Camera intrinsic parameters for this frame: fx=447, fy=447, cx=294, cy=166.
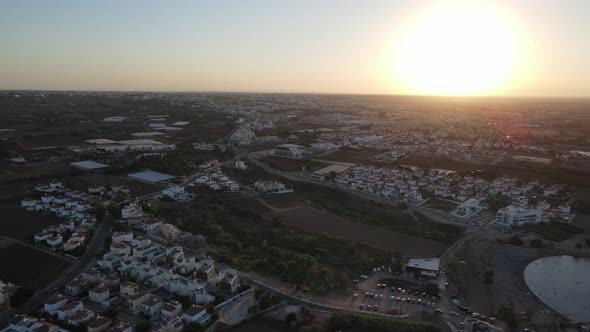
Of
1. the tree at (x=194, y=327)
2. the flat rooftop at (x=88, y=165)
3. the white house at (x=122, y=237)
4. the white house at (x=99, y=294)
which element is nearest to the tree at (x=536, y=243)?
the tree at (x=194, y=327)

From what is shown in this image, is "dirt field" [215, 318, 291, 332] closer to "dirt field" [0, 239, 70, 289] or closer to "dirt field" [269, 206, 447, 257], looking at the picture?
"dirt field" [0, 239, 70, 289]

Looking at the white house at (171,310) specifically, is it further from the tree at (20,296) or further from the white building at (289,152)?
the white building at (289,152)

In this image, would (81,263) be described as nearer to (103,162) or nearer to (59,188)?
(59,188)

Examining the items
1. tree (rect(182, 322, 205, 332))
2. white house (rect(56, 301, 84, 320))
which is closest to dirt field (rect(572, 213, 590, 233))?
tree (rect(182, 322, 205, 332))

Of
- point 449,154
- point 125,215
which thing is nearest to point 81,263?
point 125,215

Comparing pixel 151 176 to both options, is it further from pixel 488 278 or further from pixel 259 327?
pixel 488 278
